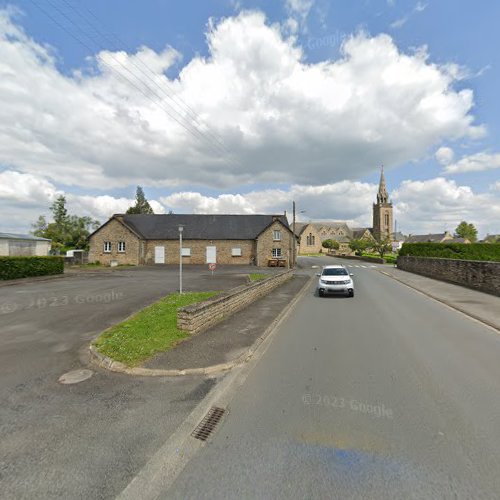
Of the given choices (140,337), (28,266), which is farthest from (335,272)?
(28,266)

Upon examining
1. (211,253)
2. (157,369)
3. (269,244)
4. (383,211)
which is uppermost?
(383,211)

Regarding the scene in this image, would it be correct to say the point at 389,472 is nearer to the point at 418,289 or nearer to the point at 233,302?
the point at 233,302

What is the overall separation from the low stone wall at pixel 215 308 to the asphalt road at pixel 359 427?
2.06m

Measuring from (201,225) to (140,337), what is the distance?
34.9 m

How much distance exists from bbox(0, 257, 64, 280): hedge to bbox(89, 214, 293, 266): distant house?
1370cm

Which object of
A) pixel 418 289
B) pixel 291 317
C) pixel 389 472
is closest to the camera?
pixel 389 472

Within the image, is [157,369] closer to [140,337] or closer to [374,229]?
[140,337]

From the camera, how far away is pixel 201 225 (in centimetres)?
4091

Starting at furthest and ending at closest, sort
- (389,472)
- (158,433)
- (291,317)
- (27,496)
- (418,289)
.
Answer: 1. (418,289)
2. (291,317)
3. (158,433)
4. (389,472)
5. (27,496)

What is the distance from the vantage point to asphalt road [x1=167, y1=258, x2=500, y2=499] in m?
2.65

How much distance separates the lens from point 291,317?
9.67m

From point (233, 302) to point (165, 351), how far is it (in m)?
4.25

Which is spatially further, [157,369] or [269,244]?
[269,244]

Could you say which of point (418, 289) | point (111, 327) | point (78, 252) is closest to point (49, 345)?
point (111, 327)
